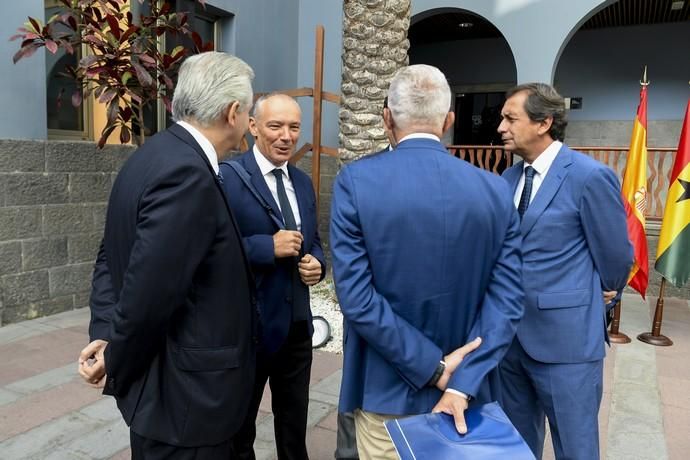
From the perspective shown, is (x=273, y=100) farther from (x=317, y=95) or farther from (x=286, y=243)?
(x=317, y=95)

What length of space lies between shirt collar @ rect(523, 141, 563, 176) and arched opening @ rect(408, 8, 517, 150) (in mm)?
8179

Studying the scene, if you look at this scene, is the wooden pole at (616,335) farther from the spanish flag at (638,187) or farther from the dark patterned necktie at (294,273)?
the dark patterned necktie at (294,273)

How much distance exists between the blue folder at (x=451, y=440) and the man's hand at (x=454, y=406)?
0.02 meters

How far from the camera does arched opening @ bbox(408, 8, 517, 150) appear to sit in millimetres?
10094

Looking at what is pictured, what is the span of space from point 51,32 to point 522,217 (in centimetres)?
395

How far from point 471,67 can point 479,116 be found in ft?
3.27

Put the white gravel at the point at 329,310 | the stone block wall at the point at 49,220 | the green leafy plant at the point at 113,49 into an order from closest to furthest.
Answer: the green leafy plant at the point at 113,49 → the stone block wall at the point at 49,220 → the white gravel at the point at 329,310

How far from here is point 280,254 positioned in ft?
6.74

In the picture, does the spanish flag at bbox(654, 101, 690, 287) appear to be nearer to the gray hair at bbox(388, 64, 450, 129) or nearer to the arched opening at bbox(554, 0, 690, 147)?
the gray hair at bbox(388, 64, 450, 129)

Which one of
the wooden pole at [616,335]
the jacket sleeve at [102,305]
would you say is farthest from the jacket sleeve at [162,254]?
the wooden pole at [616,335]

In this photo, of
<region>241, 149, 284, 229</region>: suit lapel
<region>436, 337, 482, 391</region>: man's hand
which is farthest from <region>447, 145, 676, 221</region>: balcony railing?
<region>436, 337, 482, 391</region>: man's hand

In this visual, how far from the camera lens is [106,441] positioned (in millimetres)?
Answer: 2779

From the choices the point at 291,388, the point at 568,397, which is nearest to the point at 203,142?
the point at 291,388

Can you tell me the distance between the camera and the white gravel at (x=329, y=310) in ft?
15.0
